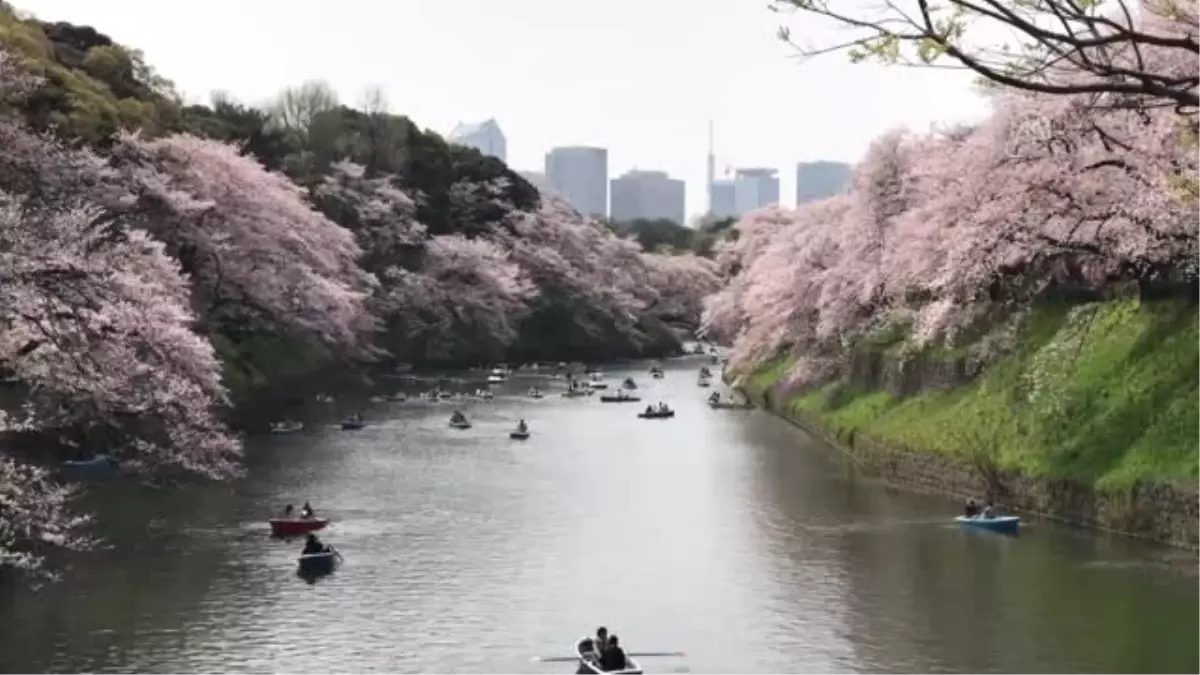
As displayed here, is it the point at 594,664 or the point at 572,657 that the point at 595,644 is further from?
the point at 572,657

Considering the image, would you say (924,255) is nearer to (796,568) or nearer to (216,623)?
(796,568)

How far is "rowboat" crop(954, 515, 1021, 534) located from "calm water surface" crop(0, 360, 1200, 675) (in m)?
0.28

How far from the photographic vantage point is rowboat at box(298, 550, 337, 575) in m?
24.7

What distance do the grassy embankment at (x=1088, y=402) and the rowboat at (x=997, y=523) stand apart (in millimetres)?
1827

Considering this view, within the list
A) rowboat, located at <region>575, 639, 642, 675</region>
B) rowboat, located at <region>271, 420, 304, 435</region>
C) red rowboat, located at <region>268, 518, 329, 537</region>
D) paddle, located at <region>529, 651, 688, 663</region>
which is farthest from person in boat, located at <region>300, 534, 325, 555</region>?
rowboat, located at <region>271, 420, 304, 435</region>

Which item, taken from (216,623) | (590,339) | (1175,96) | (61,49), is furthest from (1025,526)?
(590,339)

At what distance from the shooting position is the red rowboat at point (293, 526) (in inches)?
1096

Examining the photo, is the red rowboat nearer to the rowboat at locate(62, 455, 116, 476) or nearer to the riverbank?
the rowboat at locate(62, 455, 116, 476)

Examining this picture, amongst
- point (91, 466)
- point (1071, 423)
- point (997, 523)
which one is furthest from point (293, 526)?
point (1071, 423)

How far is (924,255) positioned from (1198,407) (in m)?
10.6

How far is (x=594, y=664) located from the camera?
18.3m

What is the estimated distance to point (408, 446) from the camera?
44.0 m

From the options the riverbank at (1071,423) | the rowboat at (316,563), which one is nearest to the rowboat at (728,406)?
the riverbank at (1071,423)

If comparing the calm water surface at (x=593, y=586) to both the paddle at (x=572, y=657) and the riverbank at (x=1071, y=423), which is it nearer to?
the paddle at (x=572, y=657)
